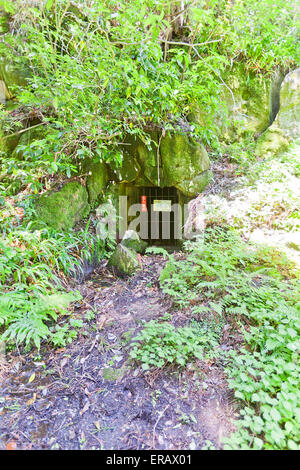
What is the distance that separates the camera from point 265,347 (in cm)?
235

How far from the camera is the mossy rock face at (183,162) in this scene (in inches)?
197

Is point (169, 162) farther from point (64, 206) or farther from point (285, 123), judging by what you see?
point (285, 123)

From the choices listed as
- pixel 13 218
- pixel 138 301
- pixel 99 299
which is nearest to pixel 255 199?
pixel 138 301

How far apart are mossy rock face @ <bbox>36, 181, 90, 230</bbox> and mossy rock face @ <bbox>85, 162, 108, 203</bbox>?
6.6 inches

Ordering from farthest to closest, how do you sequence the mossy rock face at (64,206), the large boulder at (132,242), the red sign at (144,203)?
the red sign at (144,203) < the large boulder at (132,242) < the mossy rock face at (64,206)

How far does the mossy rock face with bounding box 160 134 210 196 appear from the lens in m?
5.00

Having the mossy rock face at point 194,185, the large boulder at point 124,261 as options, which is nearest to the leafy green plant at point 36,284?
the large boulder at point 124,261

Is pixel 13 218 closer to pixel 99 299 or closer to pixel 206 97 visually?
pixel 99 299

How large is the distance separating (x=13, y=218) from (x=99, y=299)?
6.37ft

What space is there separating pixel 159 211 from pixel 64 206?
254 cm

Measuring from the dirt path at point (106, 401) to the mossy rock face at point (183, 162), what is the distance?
2.96 metres

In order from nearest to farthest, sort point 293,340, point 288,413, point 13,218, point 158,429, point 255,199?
point 288,413 → point 158,429 → point 293,340 → point 13,218 → point 255,199

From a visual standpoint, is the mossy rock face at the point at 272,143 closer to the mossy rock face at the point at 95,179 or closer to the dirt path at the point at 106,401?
the mossy rock face at the point at 95,179
